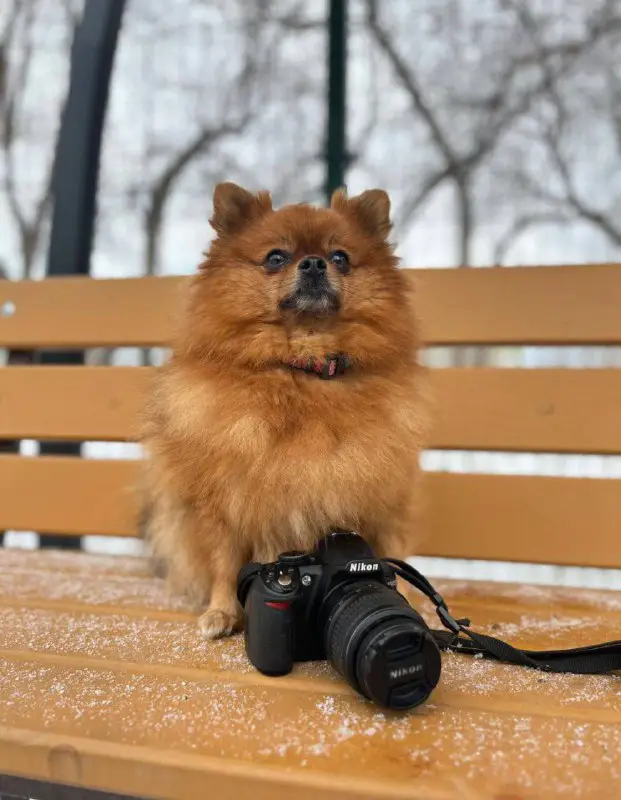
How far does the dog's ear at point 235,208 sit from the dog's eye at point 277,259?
122mm

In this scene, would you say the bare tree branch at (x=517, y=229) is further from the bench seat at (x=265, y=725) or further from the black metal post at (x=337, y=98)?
the bench seat at (x=265, y=725)

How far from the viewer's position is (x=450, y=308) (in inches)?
62.5

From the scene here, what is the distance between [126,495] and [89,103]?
1281 mm

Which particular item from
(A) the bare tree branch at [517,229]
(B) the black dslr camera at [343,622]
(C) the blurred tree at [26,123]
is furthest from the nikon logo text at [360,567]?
(C) the blurred tree at [26,123]

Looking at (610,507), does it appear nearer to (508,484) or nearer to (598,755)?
(508,484)

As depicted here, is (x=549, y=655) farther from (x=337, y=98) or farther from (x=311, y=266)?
(x=337, y=98)

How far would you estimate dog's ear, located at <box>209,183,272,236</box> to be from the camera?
117 centimetres

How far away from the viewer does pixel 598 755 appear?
2.28ft

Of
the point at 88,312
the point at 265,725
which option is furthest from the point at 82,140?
the point at 265,725

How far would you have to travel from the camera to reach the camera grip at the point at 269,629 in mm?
857

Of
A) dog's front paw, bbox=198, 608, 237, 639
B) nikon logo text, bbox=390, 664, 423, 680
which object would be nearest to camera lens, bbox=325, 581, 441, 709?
nikon logo text, bbox=390, 664, 423, 680

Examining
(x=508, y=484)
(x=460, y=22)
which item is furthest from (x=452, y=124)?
(x=508, y=484)

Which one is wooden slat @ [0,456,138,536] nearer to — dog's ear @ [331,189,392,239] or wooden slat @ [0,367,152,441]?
wooden slat @ [0,367,152,441]

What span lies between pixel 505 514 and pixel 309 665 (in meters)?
0.81
